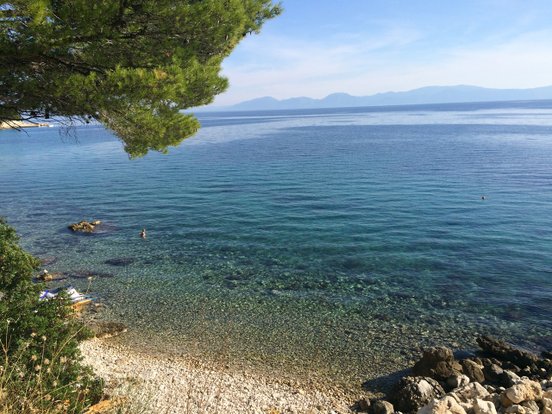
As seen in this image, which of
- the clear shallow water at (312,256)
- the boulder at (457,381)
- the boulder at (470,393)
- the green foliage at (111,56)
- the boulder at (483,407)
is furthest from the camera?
the clear shallow water at (312,256)

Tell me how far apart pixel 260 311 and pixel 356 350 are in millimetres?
4785

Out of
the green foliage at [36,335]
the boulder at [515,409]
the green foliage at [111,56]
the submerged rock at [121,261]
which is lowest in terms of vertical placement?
the submerged rock at [121,261]

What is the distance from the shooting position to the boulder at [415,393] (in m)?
11.4

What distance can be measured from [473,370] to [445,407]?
13.5ft

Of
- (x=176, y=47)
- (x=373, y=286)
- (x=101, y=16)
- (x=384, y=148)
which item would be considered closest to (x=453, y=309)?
(x=373, y=286)

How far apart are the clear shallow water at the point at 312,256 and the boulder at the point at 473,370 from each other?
1832 mm

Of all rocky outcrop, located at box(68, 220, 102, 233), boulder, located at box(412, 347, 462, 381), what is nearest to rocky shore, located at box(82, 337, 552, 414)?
boulder, located at box(412, 347, 462, 381)

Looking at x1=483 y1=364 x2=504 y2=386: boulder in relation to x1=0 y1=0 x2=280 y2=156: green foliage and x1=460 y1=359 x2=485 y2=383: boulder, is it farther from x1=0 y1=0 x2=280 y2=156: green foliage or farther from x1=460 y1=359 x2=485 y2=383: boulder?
x1=0 y1=0 x2=280 y2=156: green foliage

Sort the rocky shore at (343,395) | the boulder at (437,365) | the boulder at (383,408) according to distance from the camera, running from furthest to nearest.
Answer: the boulder at (437,365) < the boulder at (383,408) < the rocky shore at (343,395)

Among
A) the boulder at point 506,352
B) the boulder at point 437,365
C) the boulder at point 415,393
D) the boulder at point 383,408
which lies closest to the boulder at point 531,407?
the boulder at point 415,393

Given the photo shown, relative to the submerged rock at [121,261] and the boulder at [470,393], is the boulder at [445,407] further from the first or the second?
the submerged rock at [121,261]

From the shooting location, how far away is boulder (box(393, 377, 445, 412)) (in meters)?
11.4

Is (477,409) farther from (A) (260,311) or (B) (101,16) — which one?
(B) (101,16)

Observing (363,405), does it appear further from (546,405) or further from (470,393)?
(546,405)
